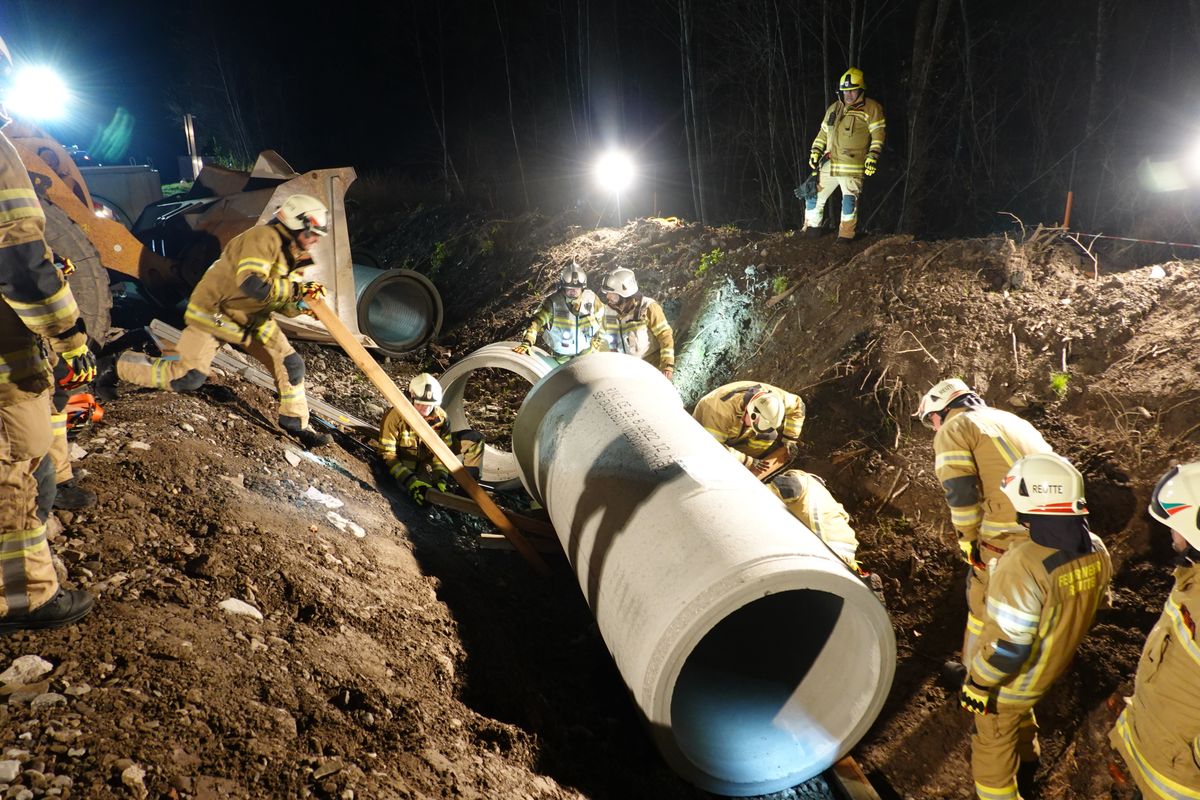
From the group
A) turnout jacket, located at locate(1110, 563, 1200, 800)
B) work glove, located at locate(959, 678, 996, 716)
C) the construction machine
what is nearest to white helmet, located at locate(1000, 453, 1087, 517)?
turnout jacket, located at locate(1110, 563, 1200, 800)

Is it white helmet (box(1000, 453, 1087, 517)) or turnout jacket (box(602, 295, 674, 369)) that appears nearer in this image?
white helmet (box(1000, 453, 1087, 517))

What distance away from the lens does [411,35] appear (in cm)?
2175

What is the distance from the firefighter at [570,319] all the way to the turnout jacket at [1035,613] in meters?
4.81

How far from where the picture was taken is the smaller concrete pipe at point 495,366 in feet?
20.4

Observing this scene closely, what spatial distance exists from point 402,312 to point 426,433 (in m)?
5.46

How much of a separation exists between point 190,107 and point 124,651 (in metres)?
39.0

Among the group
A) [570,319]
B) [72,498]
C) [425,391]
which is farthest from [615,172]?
[72,498]

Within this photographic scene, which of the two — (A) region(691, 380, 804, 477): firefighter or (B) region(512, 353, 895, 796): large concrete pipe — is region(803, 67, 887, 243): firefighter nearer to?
(A) region(691, 380, 804, 477): firefighter

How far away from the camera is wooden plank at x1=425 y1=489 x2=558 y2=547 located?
5.27 m

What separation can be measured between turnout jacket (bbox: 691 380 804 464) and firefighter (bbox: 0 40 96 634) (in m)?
3.54

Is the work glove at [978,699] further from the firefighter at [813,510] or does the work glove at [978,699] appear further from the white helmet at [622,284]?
the white helmet at [622,284]

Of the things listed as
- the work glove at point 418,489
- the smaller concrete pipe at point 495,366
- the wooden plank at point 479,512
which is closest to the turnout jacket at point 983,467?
the wooden plank at point 479,512

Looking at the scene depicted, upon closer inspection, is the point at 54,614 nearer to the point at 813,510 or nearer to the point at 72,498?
the point at 72,498

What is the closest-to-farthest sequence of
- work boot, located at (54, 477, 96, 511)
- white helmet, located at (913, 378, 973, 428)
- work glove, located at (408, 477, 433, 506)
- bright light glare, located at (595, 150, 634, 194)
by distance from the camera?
work boot, located at (54, 477, 96, 511) < white helmet, located at (913, 378, 973, 428) < work glove, located at (408, 477, 433, 506) < bright light glare, located at (595, 150, 634, 194)
